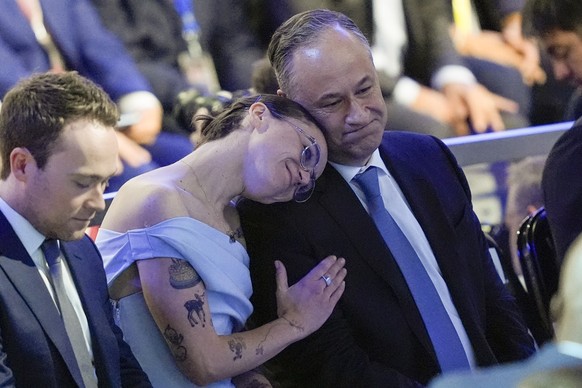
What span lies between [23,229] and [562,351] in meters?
1.36

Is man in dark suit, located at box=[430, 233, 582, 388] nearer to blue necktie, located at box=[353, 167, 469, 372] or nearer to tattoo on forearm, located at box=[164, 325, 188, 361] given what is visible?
tattoo on forearm, located at box=[164, 325, 188, 361]

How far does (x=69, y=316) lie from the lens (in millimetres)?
2016

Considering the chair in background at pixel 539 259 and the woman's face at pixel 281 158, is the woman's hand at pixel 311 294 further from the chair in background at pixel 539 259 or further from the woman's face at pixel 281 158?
the chair in background at pixel 539 259

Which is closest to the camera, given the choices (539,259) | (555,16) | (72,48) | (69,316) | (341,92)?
(69,316)

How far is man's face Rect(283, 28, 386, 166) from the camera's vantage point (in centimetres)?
226

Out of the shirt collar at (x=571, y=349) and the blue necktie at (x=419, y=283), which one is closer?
the shirt collar at (x=571, y=349)

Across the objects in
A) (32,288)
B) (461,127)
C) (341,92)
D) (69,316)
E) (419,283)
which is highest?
(341,92)

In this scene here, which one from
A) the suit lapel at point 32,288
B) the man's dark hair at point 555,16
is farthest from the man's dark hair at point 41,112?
the man's dark hair at point 555,16

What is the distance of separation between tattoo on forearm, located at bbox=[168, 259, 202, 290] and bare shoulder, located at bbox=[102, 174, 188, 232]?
0.11 meters

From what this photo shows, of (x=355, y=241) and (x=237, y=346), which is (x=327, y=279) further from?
(x=237, y=346)

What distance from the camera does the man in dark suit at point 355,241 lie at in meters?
2.23

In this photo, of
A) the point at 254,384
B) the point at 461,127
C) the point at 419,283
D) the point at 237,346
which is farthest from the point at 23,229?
the point at 461,127

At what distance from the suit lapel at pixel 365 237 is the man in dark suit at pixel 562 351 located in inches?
53.6

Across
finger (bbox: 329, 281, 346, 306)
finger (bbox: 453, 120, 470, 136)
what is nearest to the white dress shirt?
finger (bbox: 329, 281, 346, 306)
